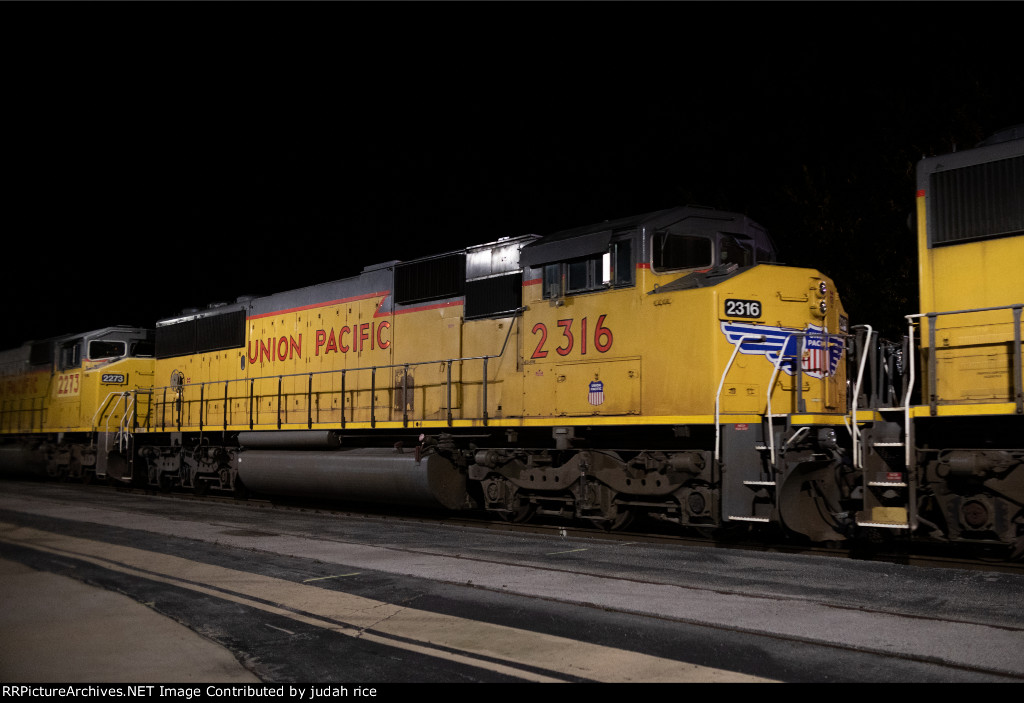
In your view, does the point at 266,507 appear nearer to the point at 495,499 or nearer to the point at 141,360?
the point at 495,499

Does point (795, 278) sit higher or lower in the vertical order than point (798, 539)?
higher

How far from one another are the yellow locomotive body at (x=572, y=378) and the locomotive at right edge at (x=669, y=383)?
0.03m

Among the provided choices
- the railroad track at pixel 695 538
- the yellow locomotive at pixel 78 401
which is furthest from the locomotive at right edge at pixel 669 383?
the yellow locomotive at pixel 78 401

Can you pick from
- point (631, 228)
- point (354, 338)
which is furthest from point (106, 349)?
point (631, 228)

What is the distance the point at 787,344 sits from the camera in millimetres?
9609

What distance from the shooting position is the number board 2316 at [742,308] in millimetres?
9352

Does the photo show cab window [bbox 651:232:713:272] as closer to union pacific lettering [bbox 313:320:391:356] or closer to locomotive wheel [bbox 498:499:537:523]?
locomotive wheel [bbox 498:499:537:523]

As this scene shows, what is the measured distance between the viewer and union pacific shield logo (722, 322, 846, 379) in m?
9.41

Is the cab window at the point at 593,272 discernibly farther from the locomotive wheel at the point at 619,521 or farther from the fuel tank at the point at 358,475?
the fuel tank at the point at 358,475

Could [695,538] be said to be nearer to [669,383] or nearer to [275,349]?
[669,383]

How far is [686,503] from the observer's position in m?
9.59

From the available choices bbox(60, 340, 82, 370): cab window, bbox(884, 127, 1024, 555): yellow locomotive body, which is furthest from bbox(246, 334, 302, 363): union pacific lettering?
bbox(884, 127, 1024, 555): yellow locomotive body
